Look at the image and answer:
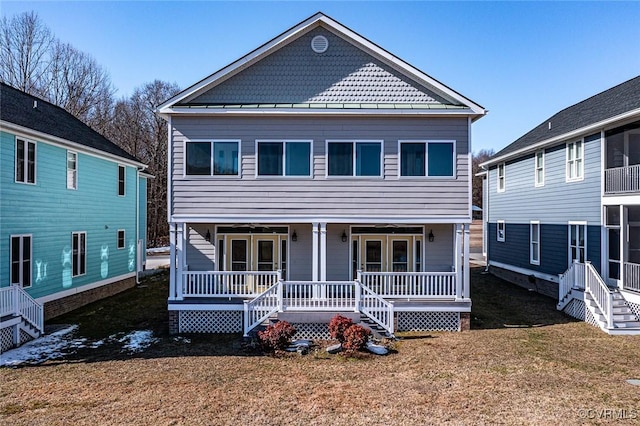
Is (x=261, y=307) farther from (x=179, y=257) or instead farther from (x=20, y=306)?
(x=20, y=306)

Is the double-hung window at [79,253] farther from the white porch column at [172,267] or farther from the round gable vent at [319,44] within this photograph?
the round gable vent at [319,44]

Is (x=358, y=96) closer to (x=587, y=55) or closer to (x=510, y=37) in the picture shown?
(x=510, y=37)

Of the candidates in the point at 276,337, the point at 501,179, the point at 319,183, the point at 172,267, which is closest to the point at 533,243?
the point at 501,179

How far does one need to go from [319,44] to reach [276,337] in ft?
29.7

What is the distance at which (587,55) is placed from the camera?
15133 millimetres

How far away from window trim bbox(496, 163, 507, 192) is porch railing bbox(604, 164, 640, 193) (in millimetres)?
7901

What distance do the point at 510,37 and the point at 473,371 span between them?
1229 cm

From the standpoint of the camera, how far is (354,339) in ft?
32.9

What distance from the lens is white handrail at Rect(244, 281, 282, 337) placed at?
11.4 meters

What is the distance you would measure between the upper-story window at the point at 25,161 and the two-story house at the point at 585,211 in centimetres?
1821

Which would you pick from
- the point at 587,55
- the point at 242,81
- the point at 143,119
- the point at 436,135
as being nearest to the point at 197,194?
the point at 242,81

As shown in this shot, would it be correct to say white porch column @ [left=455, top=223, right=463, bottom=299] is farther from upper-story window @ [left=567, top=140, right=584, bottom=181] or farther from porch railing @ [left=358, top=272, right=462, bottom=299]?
upper-story window @ [left=567, top=140, right=584, bottom=181]

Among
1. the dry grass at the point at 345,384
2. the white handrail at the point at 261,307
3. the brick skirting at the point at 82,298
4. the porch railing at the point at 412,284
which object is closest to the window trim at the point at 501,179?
the porch railing at the point at 412,284

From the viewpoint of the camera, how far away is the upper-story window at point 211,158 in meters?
12.5
